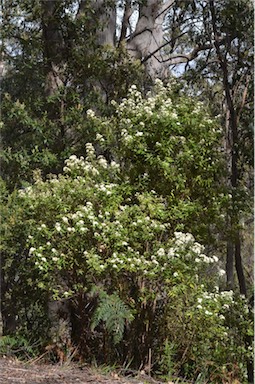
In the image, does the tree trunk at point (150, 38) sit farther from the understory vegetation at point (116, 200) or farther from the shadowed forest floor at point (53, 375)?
the shadowed forest floor at point (53, 375)

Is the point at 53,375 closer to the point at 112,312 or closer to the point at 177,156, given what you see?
the point at 112,312

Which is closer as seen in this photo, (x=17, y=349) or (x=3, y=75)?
(x=17, y=349)

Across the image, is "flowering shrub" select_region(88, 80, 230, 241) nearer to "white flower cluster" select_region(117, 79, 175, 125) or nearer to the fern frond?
"white flower cluster" select_region(117, 79, 175, 125)

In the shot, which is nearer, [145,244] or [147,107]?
[145,244]

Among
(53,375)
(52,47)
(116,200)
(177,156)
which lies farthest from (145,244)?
(52,47)

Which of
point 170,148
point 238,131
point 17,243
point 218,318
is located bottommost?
point 218,318

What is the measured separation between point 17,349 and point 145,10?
4716 mm

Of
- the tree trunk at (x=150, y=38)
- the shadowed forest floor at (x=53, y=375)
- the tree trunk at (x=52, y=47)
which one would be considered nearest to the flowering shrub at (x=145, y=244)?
the shadowed forest floor at (x=53, y=375)

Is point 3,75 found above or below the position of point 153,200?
above

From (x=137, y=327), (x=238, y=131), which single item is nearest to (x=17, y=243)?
(x=137, y=327)

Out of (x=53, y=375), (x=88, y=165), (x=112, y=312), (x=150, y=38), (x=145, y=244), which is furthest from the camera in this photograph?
(x=150, y=38)

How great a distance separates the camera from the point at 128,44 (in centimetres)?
762

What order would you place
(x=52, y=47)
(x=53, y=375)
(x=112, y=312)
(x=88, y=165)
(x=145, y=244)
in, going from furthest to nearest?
(x=52, y=47), (x=88, y=165), (x=145, y=244), (x=112, y=312), (x=53, y=375)

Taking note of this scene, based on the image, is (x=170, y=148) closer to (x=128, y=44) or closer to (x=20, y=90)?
(x=20, y=90)
